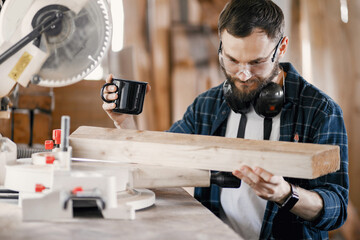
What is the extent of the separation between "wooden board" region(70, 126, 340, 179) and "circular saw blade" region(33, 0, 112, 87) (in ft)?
1.19

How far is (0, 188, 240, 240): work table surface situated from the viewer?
0.80 m

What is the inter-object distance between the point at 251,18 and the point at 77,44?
2.20 feet

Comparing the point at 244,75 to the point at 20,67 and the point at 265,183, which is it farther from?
the point at 20,67

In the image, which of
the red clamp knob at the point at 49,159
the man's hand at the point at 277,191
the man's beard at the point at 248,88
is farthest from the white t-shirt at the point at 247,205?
the red clamp knob at the point at 49,159

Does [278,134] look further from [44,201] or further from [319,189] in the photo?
[44,201]

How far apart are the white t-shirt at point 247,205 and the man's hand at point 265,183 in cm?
38

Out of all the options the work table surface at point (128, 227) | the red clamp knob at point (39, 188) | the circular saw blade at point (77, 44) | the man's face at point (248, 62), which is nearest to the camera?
the work table surface at point (128, 227)

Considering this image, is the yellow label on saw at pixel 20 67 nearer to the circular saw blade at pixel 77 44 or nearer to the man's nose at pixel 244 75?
the circular saw blade at pixel 77 44

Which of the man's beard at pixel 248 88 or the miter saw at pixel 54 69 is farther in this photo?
the man's beard at pixel 248 88

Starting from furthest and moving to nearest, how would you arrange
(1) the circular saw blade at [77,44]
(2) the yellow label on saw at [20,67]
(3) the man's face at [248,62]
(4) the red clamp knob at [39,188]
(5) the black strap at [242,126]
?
(5) the black strap at [242,126] < (3) the man's face at [248,62] < (1) the circular saw blade at [77,44] < (2) the yellow label on saw at [20,67] < (4) the red clamp knob at [39,188]

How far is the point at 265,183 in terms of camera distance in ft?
3.57

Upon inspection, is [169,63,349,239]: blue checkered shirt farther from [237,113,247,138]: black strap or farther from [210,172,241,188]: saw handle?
[210,172,241,188]: saw handle

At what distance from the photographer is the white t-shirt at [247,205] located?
1551 millimetres

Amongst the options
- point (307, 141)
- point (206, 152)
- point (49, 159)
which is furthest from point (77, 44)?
point (307, 141)
